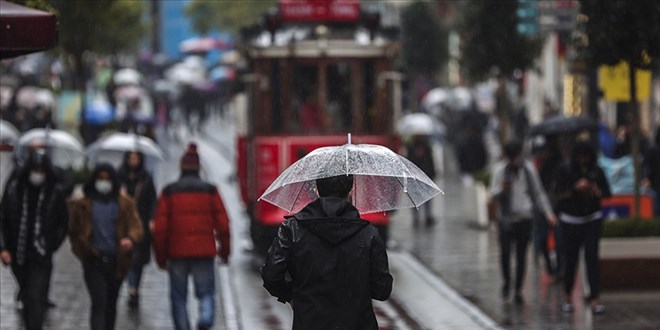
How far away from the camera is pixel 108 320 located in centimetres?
1228

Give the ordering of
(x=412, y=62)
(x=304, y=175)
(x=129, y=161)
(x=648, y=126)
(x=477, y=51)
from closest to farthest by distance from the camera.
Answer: (x=304, y=175) → (x=129, y=161) → (x=477, y=51) → (x=648, y=126) → (x=412, y=62)

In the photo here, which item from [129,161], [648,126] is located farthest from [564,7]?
[648,126]

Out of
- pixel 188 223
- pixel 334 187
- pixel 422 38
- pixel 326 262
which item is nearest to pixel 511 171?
pixel 188 223

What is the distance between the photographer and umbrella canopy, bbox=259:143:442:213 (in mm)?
7504

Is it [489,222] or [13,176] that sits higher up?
[13,176]

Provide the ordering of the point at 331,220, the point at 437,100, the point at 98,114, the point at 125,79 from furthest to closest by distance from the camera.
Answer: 1. the point at 125,79
2. the point at 437,100
3. the point at 98,114
4. the point at 331,220

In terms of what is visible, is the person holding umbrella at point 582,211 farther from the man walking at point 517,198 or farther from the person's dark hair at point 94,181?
the person's dark hair at point 94,181

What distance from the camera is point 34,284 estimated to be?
11.9 meters

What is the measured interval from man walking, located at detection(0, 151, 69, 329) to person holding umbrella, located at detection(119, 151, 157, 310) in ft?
9.82

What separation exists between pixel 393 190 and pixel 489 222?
15.4 m

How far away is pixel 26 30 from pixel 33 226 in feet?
7.69

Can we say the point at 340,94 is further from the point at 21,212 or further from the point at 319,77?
the point at 21,212

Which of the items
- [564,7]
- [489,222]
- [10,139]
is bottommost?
[489,222]

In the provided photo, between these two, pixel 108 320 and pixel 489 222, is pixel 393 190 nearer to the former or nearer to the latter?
pixel 108 320
